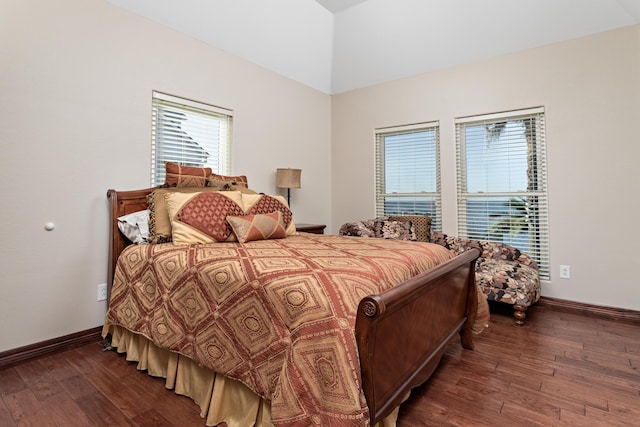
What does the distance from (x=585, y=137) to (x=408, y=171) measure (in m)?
1.86

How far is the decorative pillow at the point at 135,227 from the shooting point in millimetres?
2471

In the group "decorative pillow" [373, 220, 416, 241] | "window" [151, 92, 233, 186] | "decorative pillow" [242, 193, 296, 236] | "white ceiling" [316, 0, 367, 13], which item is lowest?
"decorative pillow" [373, 220, 416, 241]

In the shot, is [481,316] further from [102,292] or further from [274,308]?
[102,292]

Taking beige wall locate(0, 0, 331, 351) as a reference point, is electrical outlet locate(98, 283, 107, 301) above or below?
below

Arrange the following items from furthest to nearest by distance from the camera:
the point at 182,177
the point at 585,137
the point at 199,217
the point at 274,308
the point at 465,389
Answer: the point at 585,137, the point at 182,177, the point at 199,217, the point at 465,389, the point at 274,308

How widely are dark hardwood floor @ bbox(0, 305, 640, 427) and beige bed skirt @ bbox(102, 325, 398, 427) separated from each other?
6cm

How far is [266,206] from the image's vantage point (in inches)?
111

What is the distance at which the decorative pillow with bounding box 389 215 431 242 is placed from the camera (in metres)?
3.93

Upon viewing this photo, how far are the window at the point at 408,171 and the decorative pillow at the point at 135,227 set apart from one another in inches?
120

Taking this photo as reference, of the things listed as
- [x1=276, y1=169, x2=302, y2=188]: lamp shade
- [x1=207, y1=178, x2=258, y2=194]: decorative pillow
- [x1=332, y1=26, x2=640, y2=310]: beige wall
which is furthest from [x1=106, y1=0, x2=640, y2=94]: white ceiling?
[x1=207, y1=178, x2=258, y2=194]: decorative pillow

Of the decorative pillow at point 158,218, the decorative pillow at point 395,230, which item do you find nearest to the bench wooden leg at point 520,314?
the decorative pillow at point 395,230

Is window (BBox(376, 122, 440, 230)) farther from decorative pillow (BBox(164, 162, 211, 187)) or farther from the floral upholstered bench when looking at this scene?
decorative pillow (BBox(164, 162, 211, 187))

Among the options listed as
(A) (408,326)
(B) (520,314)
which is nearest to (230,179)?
(A) (408,326)

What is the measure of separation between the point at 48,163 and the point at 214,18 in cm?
196
